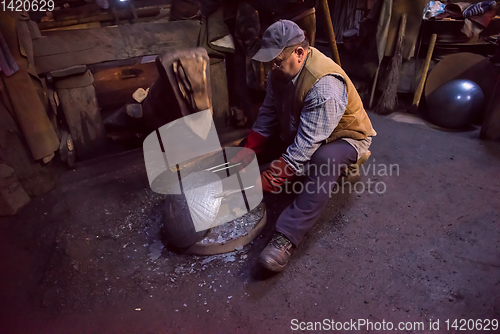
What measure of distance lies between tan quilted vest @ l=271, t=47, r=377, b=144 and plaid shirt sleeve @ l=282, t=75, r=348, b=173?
5 centimetres

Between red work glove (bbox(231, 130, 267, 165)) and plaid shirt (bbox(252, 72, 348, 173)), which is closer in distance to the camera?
plaid shirt (bbox(252, 72, 348, 173))

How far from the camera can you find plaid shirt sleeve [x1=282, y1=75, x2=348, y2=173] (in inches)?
82.9

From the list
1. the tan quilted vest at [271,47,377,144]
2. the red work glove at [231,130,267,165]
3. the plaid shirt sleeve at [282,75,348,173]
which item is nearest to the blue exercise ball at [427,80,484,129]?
the tan quilted vest at [271,47,377,144]

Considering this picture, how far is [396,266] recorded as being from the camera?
214cm

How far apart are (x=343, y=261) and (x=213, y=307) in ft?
3.08

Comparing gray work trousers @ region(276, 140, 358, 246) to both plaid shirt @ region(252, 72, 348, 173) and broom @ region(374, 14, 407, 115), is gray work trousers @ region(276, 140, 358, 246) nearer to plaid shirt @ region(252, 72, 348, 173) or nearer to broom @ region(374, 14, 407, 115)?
plaid shirt @ region(252, 72, 348, 173)

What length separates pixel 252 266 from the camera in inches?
86.6

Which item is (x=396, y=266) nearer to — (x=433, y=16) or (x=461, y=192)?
(x=461, y=192)

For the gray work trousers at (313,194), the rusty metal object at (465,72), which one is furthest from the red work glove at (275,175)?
the rusty metal object at (465,72)

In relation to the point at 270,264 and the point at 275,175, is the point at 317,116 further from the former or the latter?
the point at 270,264

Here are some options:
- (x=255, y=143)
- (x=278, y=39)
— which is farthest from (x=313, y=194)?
(x=278, y=39)

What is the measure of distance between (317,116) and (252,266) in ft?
3.68

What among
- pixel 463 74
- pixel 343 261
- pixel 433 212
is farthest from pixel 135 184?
pixel 463 74

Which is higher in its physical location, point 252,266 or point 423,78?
point 423,78
